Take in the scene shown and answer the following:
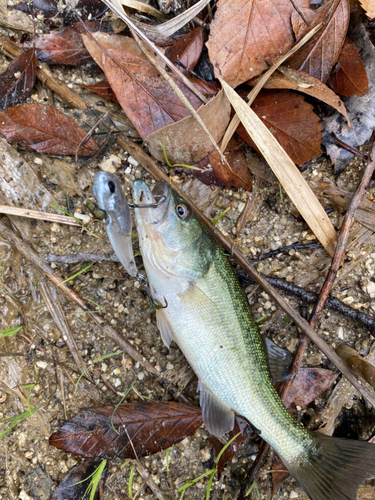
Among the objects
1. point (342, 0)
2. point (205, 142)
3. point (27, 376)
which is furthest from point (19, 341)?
point (342, 0)

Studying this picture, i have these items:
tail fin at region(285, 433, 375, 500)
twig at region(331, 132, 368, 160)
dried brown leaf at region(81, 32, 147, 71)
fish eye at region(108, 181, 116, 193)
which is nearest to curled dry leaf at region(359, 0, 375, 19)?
twig at region(331, 132, 368, 160)

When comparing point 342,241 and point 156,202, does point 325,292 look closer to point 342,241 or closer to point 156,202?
point 342,241

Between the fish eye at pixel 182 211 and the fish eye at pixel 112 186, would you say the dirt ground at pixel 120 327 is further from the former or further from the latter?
the fish eye at pixel 112 186

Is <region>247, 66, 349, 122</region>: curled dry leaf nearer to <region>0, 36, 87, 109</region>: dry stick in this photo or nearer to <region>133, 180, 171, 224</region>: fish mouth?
<region>133, 180, 171, 224</region>: fish mouth

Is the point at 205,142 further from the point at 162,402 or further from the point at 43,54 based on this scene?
the point at 162,402

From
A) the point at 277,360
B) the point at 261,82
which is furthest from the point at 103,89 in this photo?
the point at 277,360

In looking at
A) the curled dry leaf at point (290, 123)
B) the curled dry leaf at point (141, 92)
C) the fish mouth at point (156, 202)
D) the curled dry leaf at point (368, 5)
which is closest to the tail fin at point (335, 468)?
the fish mouth at point (156, 202)
